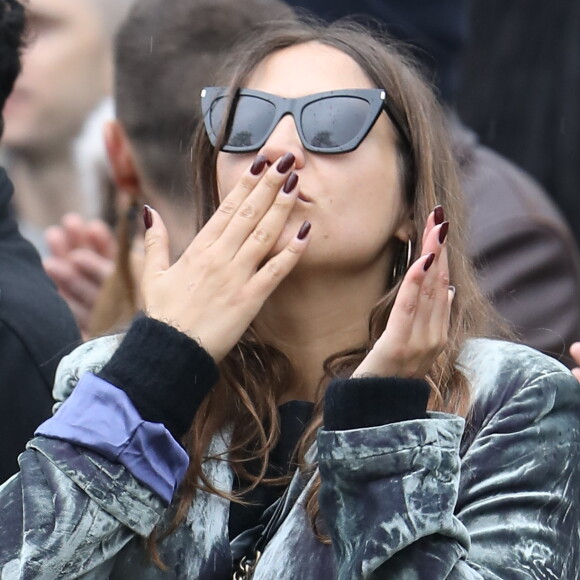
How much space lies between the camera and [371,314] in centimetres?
246

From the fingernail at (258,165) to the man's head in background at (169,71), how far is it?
130 centimetres

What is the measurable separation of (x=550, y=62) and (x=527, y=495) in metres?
3.70

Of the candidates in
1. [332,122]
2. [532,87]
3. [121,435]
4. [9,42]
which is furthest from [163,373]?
[532,87]

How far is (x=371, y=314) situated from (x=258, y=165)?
35 centimetres

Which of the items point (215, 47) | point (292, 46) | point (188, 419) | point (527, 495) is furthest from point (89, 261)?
point (527, 495)

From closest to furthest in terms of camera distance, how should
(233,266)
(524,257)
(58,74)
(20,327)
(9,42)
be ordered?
(233,266) < (20,327) < (9,42) < (524,257) < (58,74)

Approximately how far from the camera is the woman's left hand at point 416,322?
2107 millimetres

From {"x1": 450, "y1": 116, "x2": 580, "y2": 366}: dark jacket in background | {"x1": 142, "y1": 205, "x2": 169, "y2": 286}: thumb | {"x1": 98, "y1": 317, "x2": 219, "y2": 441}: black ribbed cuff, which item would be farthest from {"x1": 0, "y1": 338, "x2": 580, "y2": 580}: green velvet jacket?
{"x1": 450, "y1": 116, "x2": 580, "y2": 366}: dark jacket in background

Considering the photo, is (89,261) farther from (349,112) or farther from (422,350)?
(422,350)

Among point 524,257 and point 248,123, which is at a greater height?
point 248,123

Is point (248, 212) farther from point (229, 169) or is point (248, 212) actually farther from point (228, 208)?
point (229, 169)

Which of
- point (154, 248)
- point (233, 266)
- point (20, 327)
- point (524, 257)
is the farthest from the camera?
point (524, 257)

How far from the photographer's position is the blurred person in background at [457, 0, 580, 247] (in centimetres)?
554

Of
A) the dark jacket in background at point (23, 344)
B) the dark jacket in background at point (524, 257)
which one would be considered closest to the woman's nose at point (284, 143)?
the dark jacket in background at point (23, 344)
